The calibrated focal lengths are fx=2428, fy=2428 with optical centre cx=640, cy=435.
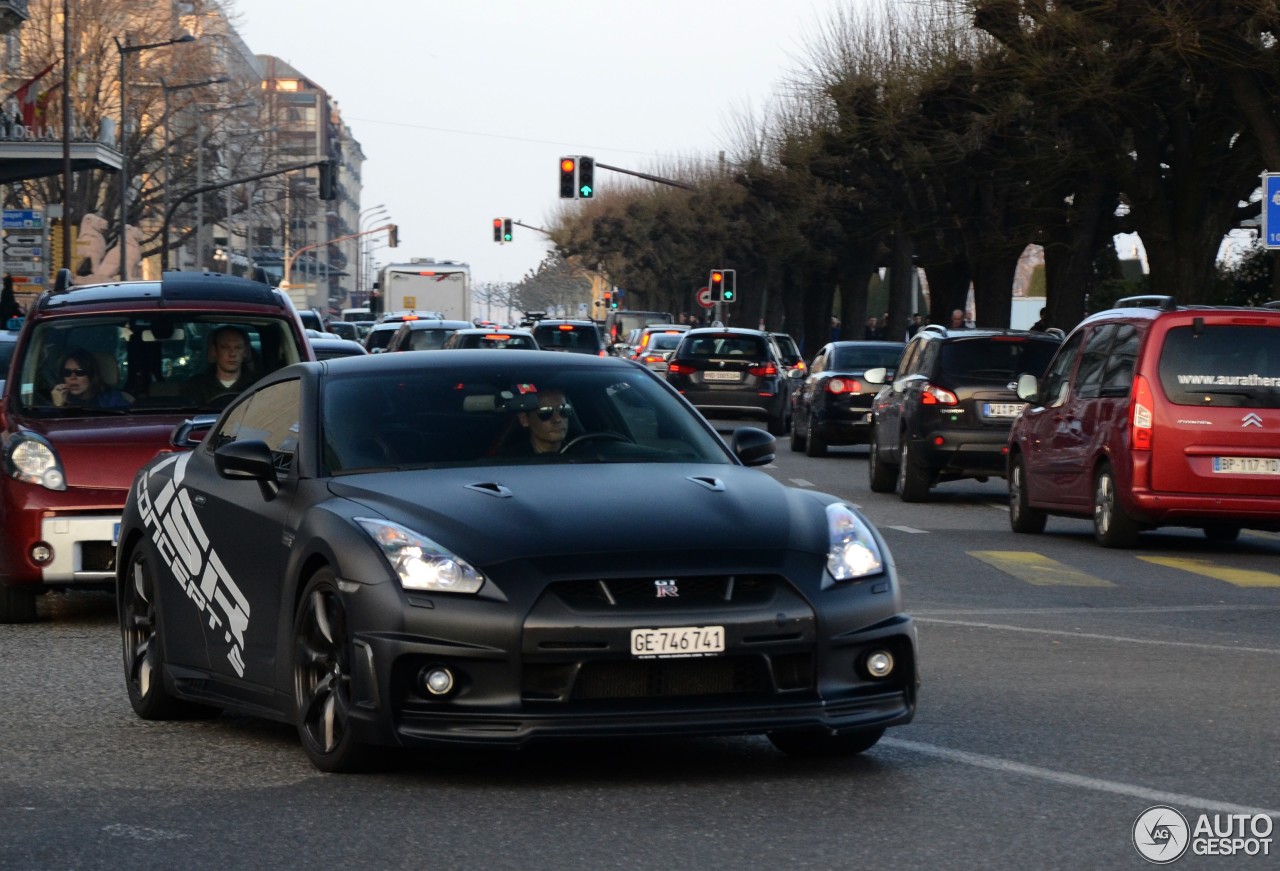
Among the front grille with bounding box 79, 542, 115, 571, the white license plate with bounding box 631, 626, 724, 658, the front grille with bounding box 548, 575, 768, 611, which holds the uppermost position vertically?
the front grille with bounding box 548, 575, 768, 611

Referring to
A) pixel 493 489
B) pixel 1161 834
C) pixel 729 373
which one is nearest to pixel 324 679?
pixel 493 489

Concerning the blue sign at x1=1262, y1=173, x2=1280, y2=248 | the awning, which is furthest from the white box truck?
the blue sign at x1=1262, y1=173, x2=1280, y2=248

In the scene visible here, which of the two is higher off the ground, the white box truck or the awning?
the awning

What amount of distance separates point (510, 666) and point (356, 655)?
19.3 inches

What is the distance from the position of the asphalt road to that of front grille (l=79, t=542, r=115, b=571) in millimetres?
1054

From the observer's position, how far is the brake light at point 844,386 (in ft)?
104

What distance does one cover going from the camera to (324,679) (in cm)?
730

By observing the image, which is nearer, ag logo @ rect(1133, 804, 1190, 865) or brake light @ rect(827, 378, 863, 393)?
ag logo @ rect(1133, 804, 1190, 865)

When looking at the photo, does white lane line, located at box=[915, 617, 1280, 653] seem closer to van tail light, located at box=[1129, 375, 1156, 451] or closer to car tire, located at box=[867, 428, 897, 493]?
van tail light, located at box=[1129, 375, 1156, 451]

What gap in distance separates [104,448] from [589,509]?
18.7 feet

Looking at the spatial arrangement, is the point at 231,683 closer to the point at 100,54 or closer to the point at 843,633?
the point at 843,633

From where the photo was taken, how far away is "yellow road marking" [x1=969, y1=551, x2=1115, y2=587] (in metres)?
14.9

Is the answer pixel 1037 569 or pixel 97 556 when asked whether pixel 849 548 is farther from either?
pixel 1037 569

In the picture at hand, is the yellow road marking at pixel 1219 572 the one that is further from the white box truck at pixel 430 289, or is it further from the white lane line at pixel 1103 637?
the white box truck at pixel 430 289
